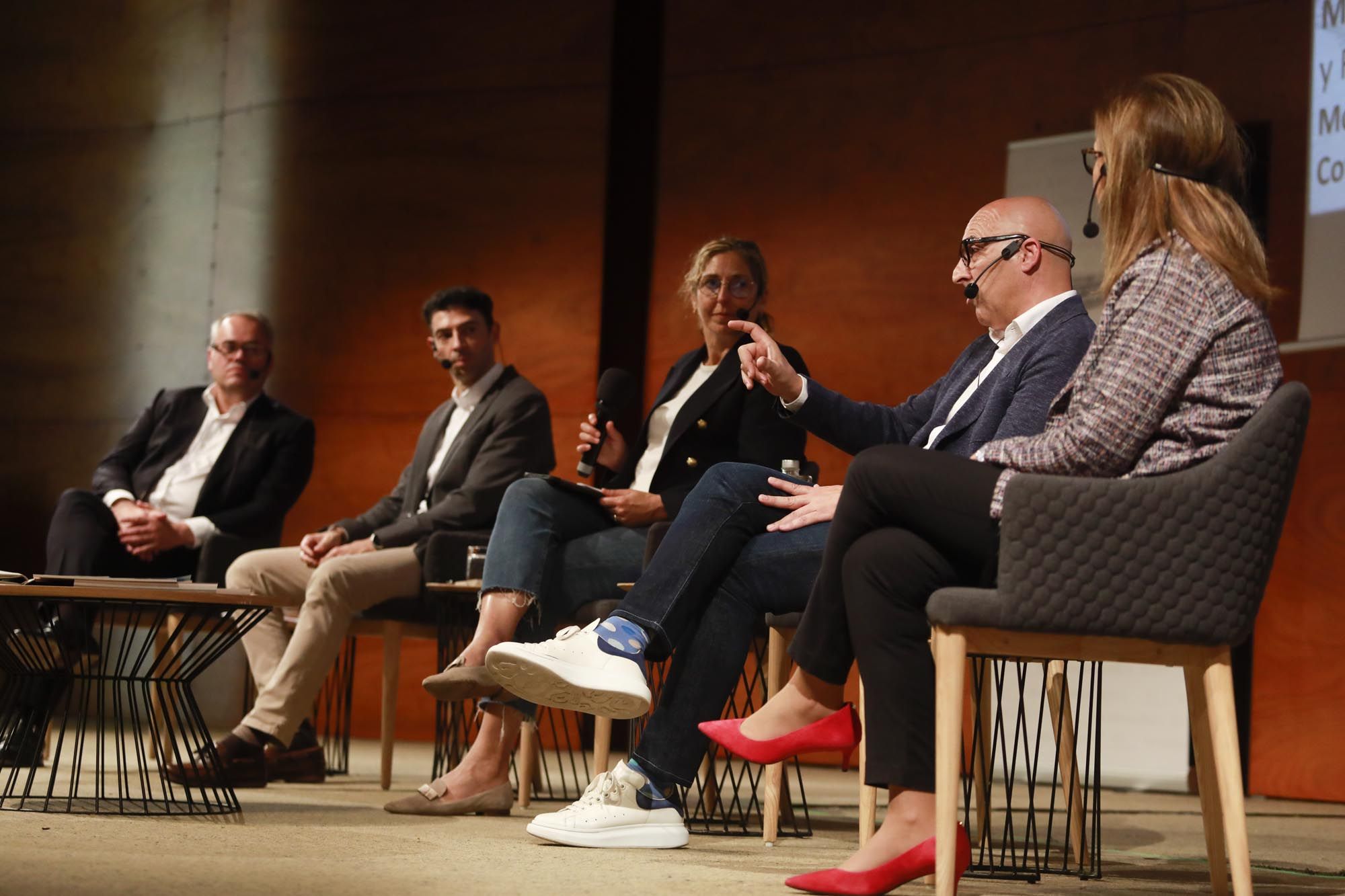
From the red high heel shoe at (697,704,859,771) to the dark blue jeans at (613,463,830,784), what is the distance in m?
0.24

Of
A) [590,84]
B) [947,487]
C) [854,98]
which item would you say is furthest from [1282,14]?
[947,487]

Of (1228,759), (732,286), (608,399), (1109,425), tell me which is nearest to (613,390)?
(608,399)

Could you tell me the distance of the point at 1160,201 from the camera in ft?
6.46

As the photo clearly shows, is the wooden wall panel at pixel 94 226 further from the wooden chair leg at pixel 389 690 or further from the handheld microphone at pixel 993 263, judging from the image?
the handheld microphone at pixel 993 263

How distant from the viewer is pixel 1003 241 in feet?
8.18

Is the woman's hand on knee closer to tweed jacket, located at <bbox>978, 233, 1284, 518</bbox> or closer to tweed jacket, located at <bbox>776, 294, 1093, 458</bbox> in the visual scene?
tweed jacket, located at <bbox>776, 294, 1093, 458</bbox>

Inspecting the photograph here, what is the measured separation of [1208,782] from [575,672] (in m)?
0.97

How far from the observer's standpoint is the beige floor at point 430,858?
183cm

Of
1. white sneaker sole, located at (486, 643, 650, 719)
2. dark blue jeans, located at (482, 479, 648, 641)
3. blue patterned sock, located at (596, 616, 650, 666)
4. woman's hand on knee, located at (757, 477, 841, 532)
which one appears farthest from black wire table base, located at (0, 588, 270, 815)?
woman's hand on knee, located at (757, 477, 841, 532)

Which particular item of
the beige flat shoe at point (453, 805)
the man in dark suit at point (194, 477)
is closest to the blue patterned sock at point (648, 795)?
the beige flat shoe at point (453, 805)

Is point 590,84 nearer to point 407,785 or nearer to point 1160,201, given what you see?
point 407,785

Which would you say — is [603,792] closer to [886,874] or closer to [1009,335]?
[886,874]

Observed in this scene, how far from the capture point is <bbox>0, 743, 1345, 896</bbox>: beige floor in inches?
72.1

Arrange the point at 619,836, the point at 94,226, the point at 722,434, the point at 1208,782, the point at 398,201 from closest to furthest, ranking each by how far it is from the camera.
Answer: the point at 1208,782
the point at 619,836
the point at 722,434
the point at 398,201
the point at 94,226
